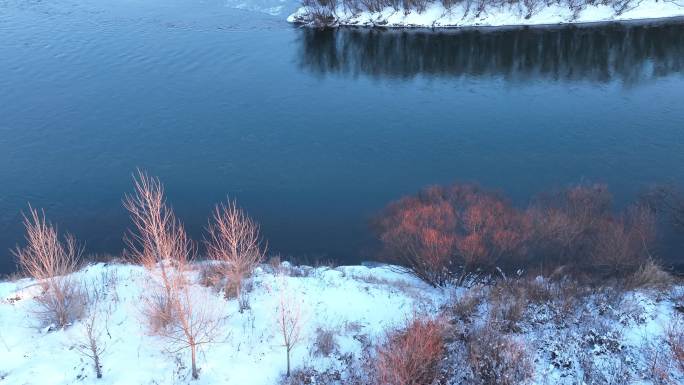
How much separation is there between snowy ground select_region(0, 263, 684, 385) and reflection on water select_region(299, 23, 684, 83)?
3124 centimetres

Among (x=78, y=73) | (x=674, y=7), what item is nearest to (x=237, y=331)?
(x=78, y=73)

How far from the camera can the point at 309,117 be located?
44250 mm

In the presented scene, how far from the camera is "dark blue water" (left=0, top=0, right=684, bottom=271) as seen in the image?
35.3 metres

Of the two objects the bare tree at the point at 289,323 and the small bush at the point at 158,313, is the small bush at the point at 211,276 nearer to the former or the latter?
the bare tree at the point at 289,323

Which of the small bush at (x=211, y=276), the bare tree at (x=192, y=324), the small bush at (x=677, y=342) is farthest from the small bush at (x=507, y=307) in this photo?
the small bush at (x=211, y=276)

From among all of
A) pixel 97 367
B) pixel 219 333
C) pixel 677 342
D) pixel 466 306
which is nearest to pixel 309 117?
pixel 466 306

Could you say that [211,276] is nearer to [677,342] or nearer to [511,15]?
[677,342]

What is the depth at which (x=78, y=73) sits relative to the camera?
166 ft

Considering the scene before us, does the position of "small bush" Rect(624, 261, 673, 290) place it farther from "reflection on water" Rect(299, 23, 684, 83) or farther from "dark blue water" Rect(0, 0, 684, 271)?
"reflection on water" Rect(299, 23, 684, 83)

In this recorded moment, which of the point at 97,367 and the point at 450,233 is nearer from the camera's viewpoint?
the point at 97,367

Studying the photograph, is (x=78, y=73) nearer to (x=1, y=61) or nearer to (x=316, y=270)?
(x=1, y=61)

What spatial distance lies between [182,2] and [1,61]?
23.2m

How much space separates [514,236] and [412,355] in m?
12.6

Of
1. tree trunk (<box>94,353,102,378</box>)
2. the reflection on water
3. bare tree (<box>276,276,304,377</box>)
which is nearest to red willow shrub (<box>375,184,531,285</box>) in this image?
bare tree (<box>276,276,304,377</box>)
